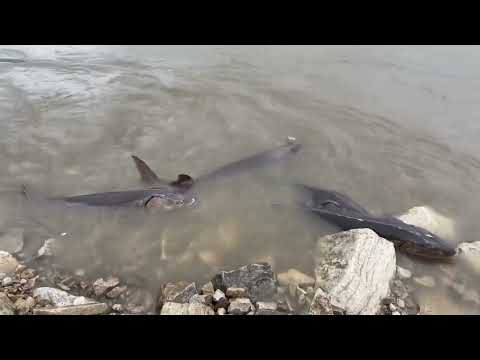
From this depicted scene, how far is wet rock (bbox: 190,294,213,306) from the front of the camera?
3.85m

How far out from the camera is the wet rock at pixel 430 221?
5195mm

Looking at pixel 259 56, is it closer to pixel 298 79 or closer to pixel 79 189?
pixel 298 79

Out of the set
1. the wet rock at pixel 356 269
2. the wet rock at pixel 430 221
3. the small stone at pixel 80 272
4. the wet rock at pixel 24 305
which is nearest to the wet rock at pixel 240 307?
the wet rock at pixel 356 269

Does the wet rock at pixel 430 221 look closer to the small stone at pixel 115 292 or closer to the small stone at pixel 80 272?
the small stone at pixel 115 292

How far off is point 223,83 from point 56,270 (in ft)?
25.9

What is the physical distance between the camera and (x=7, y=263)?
432 centimetres

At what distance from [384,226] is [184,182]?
3.32m

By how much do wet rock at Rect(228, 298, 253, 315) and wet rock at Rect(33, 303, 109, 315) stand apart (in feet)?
4.68

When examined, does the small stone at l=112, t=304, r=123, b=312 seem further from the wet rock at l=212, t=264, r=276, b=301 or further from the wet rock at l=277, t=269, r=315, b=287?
the wet rock at l=277, t=269, r=315, b=287

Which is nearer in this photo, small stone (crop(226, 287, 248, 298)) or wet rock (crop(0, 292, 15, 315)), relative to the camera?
wet rock (crop(0, 292, 15, 315))

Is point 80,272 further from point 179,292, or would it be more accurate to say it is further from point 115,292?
point 179,292

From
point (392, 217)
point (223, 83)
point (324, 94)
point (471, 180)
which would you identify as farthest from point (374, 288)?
point (223, 83)

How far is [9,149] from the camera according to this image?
23.2ft

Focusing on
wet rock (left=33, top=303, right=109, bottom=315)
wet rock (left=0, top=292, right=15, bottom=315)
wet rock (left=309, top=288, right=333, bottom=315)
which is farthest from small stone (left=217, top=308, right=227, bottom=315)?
wet rock (left=0, top=292, right=15, bottom=315)
